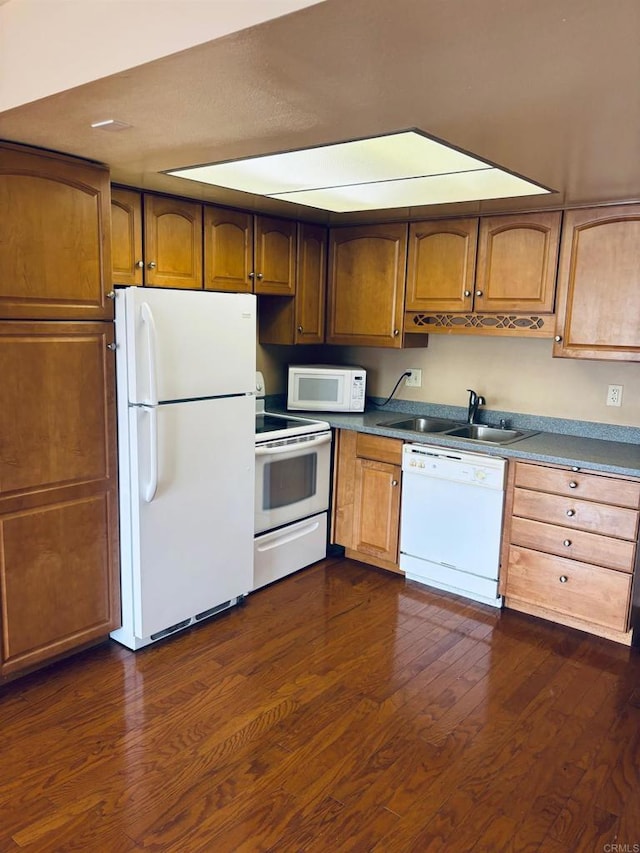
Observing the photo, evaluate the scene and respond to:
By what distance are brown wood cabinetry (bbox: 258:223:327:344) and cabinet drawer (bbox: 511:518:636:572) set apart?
1.76m

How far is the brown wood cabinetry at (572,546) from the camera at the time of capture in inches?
116

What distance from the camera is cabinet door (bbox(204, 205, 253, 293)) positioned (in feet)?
11.1

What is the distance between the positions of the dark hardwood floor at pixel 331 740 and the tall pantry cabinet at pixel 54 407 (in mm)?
326

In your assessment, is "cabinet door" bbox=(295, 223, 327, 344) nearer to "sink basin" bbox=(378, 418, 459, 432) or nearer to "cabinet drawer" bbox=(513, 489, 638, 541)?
"sink basin" bbox=(378, 418, 459, 432)

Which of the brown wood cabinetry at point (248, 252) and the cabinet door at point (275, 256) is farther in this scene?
the cabinet door at point (275, 256)

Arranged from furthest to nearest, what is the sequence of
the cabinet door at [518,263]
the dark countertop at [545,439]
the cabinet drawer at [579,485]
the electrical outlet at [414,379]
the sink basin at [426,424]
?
the electrical outlet at [414,379], the sink basin at [426,424], the cabinet door at [518,263], the dark countertop at [545,439], the cabinet drawer at [579,485]

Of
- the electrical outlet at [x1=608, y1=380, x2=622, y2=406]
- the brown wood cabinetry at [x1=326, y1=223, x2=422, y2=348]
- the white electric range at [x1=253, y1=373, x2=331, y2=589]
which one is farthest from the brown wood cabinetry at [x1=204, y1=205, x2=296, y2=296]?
the electrical outlet at [x1=608, y1=380, x2=622, y2=406]

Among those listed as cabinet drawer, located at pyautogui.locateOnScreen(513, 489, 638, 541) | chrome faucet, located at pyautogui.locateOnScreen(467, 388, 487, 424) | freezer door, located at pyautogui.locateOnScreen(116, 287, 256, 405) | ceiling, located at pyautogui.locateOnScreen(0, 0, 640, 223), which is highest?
ceiling, located at pyautogui.locateOnScreen(0, 0, 640, 223)

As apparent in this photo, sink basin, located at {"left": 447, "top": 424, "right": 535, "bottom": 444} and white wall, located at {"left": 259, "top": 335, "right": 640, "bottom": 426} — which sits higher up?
white wall, located at {"left": 259, "top": 335, "right": 640, "bottom": 426}

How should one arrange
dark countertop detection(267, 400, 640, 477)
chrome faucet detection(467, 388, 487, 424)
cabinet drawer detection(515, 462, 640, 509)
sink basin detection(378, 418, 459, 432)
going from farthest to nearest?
1. sink basin detection(378, 418, 459, 432)
2. chrome faucet detection(467, 388, 487, 424)
3. dark countertop detection(267, 400, 640, 477)
4. cabinet drawer detection(515, 462, 640, 509)

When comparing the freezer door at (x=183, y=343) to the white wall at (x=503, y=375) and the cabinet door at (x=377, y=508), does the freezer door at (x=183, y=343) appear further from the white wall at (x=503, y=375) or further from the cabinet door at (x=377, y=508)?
the white wall at (x=503, y=375)

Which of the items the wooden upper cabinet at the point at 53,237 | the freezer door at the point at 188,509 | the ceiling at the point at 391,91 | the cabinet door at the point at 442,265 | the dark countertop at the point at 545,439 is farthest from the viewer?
the cabinet door at the point at 442,265

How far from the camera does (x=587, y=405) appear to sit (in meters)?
3.53

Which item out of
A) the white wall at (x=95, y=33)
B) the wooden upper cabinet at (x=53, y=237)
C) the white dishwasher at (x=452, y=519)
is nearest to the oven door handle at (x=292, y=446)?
the white dishwasher at (x=452, y=519)
